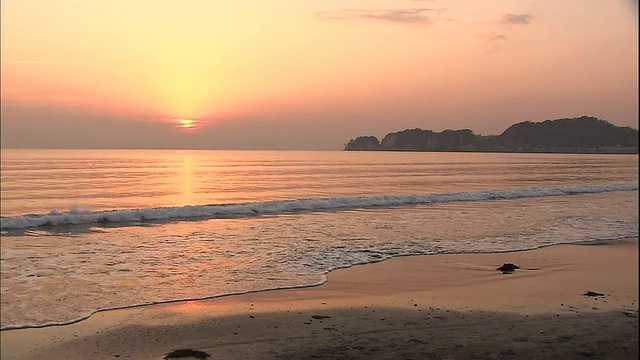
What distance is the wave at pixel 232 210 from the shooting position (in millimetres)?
18177

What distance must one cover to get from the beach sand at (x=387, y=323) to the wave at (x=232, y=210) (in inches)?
492

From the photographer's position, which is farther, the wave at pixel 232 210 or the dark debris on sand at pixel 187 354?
the wave at pixel 232 210

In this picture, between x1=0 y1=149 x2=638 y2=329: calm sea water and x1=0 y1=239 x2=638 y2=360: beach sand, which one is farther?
x1=0 y1=149 x2=638 y2=329: calm sea water

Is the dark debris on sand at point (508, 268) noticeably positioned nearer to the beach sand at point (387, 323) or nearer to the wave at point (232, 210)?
the beach sand at point (387, 323)

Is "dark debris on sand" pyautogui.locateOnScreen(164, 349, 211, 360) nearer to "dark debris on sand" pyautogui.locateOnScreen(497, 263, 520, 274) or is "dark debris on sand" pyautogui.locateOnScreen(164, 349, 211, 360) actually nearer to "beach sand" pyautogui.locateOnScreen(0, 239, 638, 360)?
"beach sand" pyautogui.locateOnScreen(0, 239, 638, 360)

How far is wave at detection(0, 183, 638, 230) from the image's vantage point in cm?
1818

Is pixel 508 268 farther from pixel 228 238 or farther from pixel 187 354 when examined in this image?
pixel 228 238

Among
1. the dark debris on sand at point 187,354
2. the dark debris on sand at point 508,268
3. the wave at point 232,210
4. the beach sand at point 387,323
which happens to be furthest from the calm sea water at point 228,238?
the dark debris on sand at point 187,354

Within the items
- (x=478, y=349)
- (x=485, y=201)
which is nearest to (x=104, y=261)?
(x=478, y=349)

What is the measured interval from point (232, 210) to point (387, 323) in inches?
636

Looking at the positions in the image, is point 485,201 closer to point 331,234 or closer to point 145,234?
point 331,234

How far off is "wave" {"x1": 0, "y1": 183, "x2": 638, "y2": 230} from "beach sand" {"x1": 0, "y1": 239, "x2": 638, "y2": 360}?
12503mm

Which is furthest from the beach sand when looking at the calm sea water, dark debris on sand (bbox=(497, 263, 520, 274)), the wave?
the wave

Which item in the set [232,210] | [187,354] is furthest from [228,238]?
[187,354]
